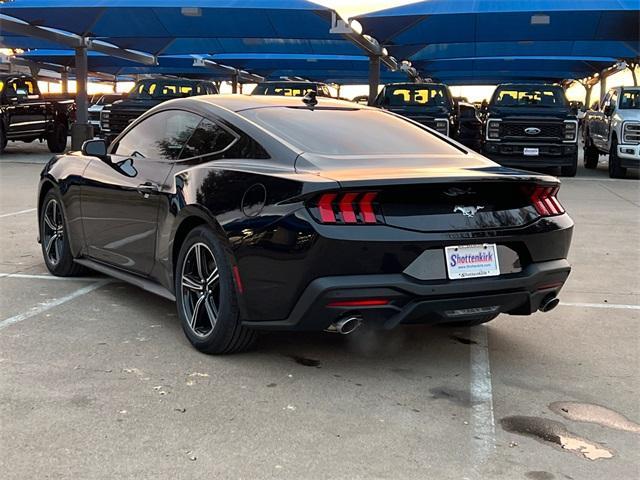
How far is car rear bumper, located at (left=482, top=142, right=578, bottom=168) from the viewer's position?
50.7ft

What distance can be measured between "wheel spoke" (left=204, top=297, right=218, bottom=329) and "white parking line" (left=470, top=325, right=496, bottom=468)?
1445mm

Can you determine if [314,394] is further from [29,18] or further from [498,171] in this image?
[29,18]

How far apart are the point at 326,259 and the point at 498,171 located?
1.21 m

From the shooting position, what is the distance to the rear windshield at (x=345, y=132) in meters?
4.25

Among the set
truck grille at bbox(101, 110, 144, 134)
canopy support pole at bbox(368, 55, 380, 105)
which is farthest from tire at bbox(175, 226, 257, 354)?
canopy support pole at bbox(368, 55, 380, 105)

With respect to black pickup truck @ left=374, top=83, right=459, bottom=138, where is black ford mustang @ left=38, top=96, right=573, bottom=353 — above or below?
below

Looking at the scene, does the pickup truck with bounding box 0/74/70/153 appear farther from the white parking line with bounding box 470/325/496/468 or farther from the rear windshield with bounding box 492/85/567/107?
the white parking line with bounding box 470/325/496/468

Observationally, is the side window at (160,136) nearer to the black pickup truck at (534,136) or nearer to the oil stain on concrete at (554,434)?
the oil stain on concrete at (554,434)

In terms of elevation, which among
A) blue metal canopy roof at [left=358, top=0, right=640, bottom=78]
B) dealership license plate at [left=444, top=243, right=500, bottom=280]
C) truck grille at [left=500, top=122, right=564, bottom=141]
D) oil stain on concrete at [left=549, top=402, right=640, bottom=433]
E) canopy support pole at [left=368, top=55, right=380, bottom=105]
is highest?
blue metal canopy roof at [left=358, top=0, right=640, bottom=78]

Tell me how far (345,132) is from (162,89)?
14995 mm

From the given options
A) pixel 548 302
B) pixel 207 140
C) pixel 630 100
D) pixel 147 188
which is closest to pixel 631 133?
pixel 630 100

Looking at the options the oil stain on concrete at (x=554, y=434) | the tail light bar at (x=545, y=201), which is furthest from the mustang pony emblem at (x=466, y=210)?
the oil stain on concrete at (x=554, y=434)

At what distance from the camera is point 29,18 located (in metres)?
19.8

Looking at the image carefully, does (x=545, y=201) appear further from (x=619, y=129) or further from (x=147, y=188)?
(x=619, y=129)
